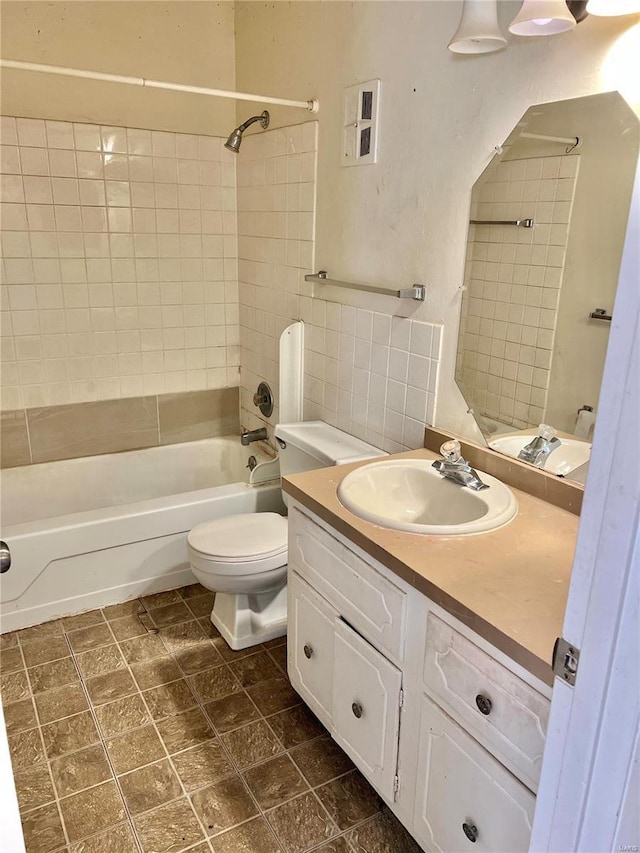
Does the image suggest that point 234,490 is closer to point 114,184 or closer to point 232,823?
point 232,823

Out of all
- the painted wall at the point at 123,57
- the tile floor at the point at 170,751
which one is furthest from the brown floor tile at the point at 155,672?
the painted wall at the point at 123,57

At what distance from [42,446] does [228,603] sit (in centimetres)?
129

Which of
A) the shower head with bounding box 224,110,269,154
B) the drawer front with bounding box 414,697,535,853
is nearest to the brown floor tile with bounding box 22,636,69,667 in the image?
the drawer front with bounding box 414,697,535,853

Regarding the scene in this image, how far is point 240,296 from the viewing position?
3.18m

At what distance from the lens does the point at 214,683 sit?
80.5 inches

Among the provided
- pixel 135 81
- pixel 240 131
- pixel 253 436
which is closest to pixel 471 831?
pixel 253 436

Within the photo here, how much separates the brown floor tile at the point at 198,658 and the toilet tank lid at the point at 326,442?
0.79 m

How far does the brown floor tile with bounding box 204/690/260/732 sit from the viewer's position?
1876mm

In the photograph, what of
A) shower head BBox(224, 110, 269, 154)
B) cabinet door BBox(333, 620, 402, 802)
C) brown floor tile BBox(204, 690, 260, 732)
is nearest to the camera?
cabinet door BBox(333, 620, 402, 802)

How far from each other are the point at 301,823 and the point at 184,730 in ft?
1.55

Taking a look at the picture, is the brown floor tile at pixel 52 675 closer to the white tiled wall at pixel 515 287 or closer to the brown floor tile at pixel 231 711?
the brown floor tile at pixel 231 711

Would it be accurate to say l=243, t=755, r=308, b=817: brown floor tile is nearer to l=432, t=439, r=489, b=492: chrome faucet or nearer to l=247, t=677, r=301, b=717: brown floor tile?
l=247, t=677, r=301, b=717: brown floor tile

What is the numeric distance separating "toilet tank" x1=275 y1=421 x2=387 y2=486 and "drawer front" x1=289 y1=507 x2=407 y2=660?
42cm

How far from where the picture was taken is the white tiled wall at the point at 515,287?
1.49m
